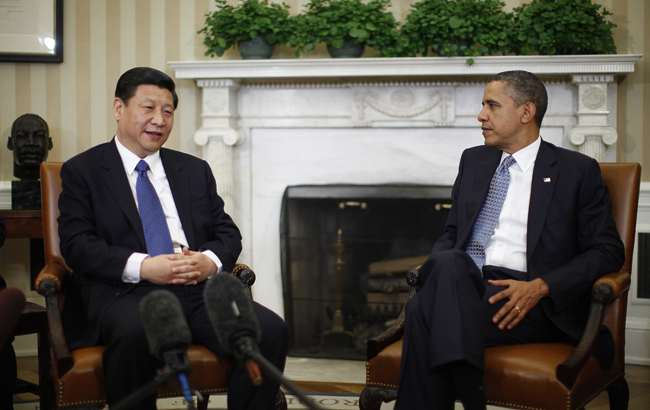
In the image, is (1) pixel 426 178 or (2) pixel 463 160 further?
(1) pixel 426 178

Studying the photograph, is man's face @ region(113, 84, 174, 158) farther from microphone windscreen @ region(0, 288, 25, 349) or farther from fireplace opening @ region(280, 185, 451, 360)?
fireplace opening @ region(280, 185, 451, 360)

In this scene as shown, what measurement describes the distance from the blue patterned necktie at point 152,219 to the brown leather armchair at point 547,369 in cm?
73

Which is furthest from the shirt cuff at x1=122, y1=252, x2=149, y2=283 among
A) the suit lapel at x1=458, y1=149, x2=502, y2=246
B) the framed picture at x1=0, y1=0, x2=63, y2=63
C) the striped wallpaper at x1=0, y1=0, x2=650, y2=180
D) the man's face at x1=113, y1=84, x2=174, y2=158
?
the framed picture at x1=0, y1=0, x2=63, y2=63

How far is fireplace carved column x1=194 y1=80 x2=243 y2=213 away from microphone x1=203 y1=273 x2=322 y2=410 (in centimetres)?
223

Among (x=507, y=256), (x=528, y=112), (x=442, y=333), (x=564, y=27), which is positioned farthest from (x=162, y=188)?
(x=564, y=27)

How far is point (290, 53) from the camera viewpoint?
10.7 ft

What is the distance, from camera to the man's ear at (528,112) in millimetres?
2004

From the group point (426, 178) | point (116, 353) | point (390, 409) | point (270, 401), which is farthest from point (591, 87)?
point (116, 353)

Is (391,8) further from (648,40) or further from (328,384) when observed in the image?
(328,384)

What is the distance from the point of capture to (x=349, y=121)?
126 inches

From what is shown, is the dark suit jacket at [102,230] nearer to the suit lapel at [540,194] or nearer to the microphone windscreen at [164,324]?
the microphone windscreen at [164,324]

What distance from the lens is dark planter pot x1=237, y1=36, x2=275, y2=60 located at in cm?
306

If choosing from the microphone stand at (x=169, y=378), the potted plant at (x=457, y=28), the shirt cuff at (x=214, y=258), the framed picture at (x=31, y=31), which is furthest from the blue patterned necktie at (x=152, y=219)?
Answer: the framed picture at (x=31, y=31)

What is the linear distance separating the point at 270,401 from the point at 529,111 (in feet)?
4.27
